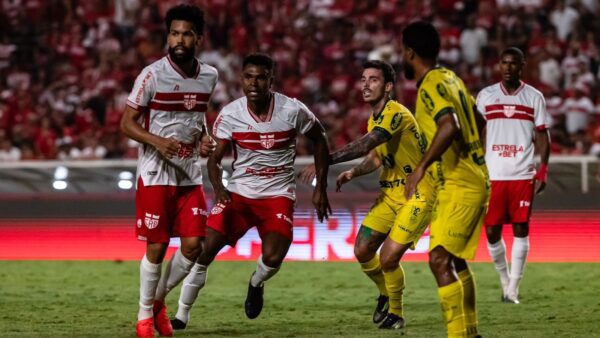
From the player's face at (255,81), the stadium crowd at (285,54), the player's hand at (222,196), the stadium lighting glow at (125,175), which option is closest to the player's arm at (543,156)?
the player's face at (255,81)

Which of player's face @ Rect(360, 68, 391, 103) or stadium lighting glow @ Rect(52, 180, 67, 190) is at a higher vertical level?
player's face @ Rect(360, 68, 391, 103)

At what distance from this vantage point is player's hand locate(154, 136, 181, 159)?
880 cm

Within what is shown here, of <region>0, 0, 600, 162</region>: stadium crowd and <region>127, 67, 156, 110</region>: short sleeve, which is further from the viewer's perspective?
<region>0, 0, 600, 162</region>: stadium crowd

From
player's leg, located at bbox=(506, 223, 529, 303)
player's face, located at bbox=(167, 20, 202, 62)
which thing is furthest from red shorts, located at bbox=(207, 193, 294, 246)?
player's leg, located at bbox=(506, 223, 529, 303)

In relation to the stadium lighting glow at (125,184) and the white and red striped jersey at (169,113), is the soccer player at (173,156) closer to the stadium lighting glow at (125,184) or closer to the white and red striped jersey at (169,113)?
the white and red striped jersey at (169,113)

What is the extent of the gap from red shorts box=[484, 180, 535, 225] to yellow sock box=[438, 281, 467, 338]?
13.6 feet

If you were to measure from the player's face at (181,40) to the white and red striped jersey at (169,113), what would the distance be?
0.39 feet

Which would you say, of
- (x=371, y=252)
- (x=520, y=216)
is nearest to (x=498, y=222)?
(x=520, y=216)

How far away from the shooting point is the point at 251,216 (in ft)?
31.7

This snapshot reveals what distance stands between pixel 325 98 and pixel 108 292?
33.4 ft

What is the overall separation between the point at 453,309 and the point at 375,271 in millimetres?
2483

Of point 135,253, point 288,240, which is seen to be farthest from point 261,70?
point 135,253

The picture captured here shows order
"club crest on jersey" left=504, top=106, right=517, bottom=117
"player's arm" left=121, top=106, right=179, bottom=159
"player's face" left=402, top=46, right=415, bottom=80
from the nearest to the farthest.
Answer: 1. "player's face" left=402, top=46, right=415, bottom=80
2. "player's arm" left=121, top=106, right=179, bottom=159
3. "club crest on jersey" left=504, top=106, right=517, bottom=117

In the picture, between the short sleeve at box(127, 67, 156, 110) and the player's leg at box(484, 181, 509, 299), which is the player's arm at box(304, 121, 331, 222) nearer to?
the short sleeve at box(127, 67, 156, 110)
